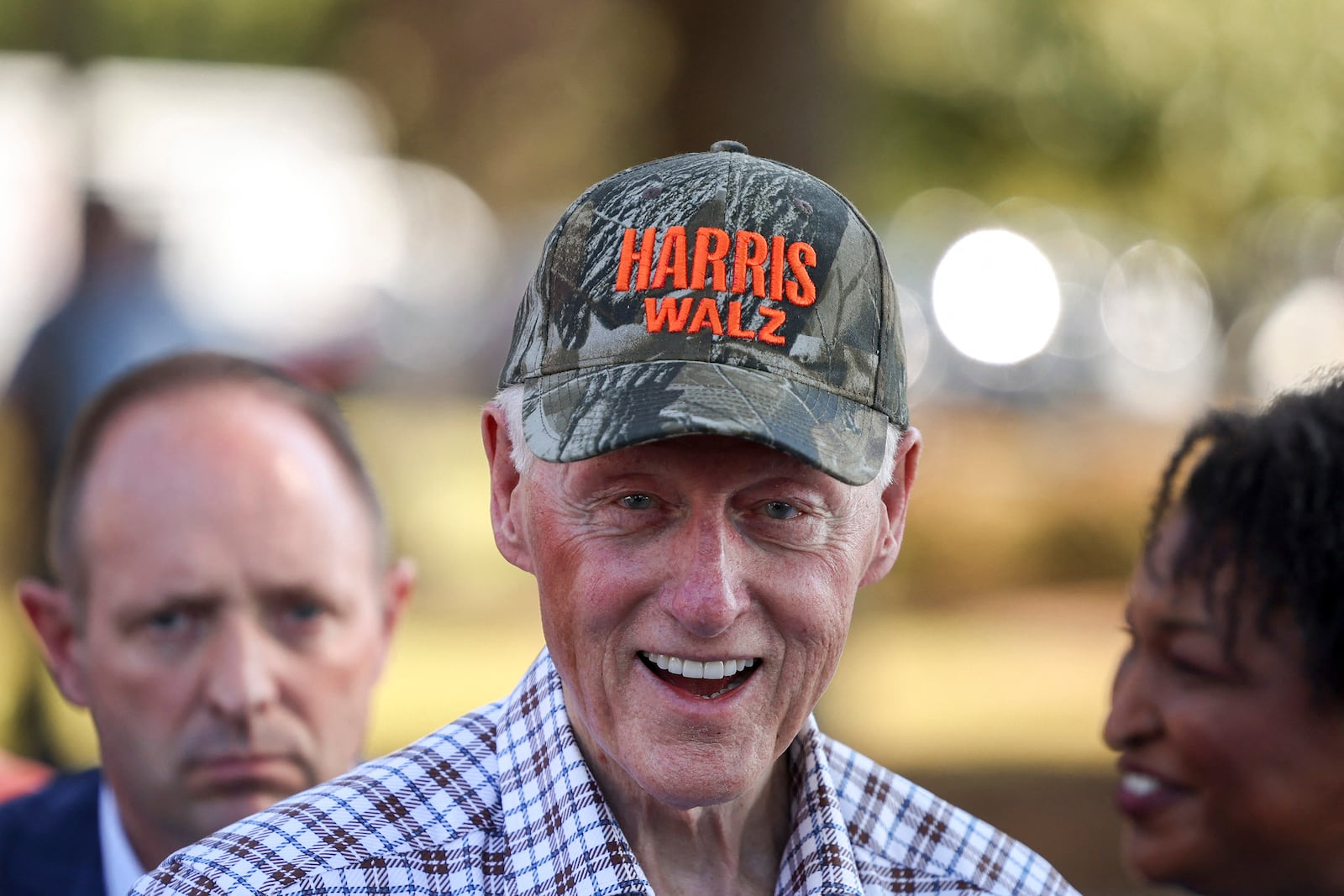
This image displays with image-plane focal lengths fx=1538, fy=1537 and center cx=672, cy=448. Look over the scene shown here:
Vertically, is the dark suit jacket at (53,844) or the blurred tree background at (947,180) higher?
the blurred tree background at (947,180)

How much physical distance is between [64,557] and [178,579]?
1.19 feet

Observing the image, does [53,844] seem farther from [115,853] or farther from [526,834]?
[526,834]

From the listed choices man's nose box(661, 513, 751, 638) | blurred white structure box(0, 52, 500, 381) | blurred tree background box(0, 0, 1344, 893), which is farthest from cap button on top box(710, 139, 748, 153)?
blurred white structure box(0, 52, 500, 381)

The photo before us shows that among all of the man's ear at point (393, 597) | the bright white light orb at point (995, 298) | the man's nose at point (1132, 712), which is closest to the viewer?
the man's nose at point (1132, 712)

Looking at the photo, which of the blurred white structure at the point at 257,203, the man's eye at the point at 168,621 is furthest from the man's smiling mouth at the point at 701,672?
the blurred white structure at the point at 257,203

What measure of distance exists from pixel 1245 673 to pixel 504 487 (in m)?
1.35

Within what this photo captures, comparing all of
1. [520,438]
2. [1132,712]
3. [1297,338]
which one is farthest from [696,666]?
[1297,338]

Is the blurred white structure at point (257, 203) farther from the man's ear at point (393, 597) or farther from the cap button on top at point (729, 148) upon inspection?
the cap button on top at point (729, 148)

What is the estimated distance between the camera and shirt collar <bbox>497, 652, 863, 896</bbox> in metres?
2.03

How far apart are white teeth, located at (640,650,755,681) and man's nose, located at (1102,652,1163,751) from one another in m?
1.06

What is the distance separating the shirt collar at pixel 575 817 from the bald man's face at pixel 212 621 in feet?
2.45

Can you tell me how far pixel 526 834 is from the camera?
82.4 inches

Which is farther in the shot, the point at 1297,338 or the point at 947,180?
the point at 1297,338

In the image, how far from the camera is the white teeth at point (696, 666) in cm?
202
